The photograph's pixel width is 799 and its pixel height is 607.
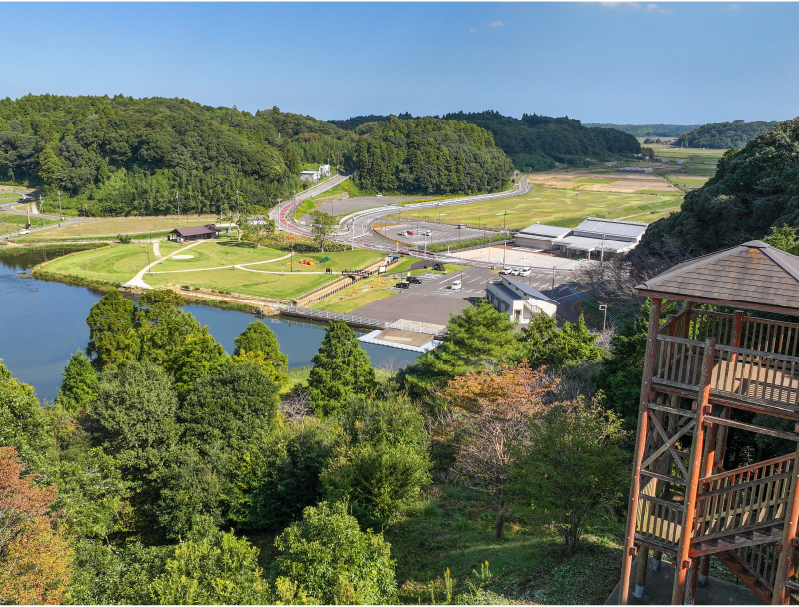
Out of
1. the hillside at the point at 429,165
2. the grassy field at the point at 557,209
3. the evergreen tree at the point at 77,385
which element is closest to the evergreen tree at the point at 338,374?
the evergreen tree at the point at 77,385

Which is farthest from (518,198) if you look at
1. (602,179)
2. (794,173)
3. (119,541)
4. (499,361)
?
(119,541)

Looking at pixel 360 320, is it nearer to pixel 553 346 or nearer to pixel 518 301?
pixel 518 301

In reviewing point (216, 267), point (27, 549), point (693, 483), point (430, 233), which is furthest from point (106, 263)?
point (693, 483)

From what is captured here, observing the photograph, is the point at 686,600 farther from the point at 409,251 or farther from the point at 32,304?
the point at 409,251

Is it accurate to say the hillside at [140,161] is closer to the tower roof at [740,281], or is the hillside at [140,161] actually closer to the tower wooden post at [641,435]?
the tower wooden post at [641,435]

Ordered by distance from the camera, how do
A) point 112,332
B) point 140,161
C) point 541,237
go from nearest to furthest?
1. point 112,332
2. point 541,237
3. point 140,161

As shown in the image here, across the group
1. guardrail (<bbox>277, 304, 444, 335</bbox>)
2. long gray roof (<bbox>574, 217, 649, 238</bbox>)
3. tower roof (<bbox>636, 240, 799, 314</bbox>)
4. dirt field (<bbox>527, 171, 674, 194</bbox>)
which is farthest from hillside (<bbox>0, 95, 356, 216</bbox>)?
tower roof (<bbox>636, 240, 799, 314</bbox>)

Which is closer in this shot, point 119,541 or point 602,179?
point 119,541
